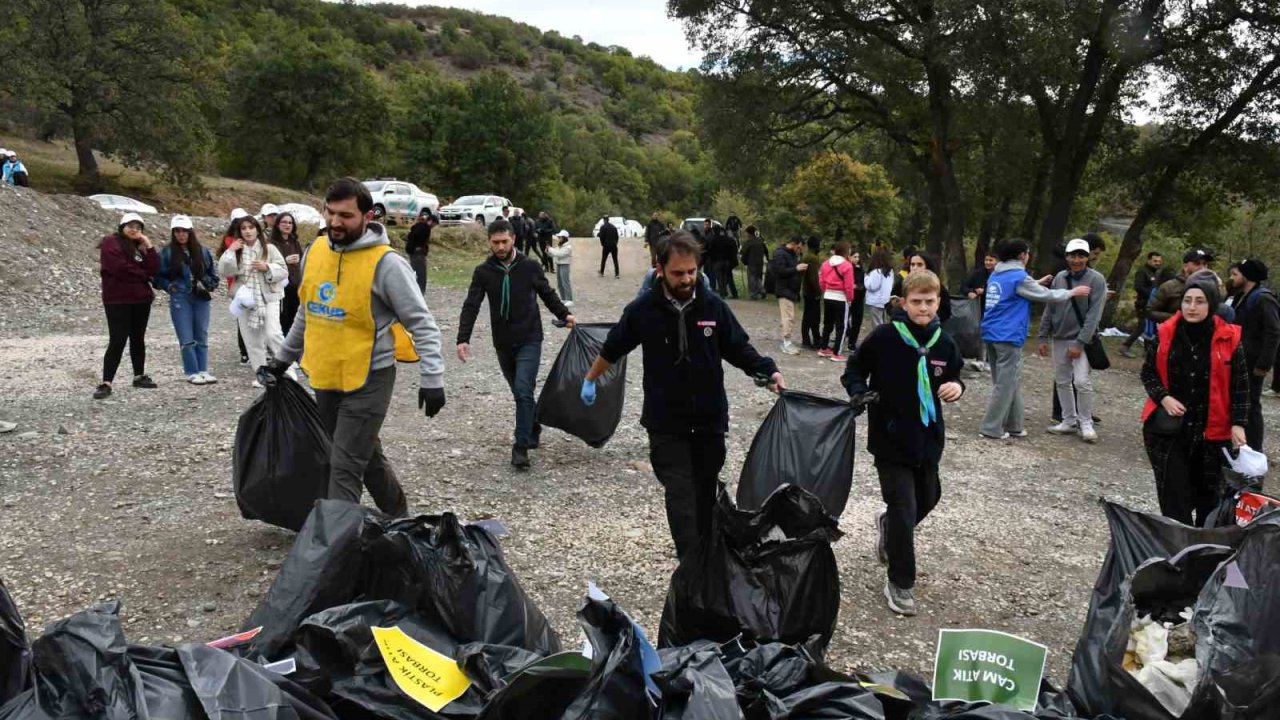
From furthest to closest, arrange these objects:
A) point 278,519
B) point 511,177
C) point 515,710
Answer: point 511,177, point 278,519, point 515,710

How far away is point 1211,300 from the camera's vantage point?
14.0ft

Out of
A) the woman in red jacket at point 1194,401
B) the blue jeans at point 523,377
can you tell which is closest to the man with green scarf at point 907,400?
the woman in red jacket at point 1194,401

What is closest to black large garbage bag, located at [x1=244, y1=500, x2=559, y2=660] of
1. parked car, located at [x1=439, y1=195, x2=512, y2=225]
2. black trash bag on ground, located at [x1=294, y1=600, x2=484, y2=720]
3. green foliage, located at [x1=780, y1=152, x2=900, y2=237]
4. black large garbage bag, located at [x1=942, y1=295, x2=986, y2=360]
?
black trash bag on ground, located at [x1=294, y1=600, x2=484, y2=720]

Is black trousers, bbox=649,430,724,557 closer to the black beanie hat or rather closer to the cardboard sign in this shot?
the cardboard sign

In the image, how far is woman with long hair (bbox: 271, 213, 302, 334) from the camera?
813cm

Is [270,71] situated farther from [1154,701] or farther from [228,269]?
[1154,701]

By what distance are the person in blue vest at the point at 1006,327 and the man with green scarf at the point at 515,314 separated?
12.0 ft

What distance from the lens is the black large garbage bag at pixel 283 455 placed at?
403 cm

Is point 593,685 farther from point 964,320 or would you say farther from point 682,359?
point 964,320

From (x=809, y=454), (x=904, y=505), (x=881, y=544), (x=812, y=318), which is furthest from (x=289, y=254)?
(x=812, y=318)

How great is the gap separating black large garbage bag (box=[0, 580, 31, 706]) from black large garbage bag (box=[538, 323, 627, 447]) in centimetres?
387

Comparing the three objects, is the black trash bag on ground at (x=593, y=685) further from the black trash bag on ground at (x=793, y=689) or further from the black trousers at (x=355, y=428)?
the black trousers at (x=355, y=428)

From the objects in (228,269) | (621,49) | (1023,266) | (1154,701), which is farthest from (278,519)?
(621,49)

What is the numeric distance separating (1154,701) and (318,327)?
3.25 m
